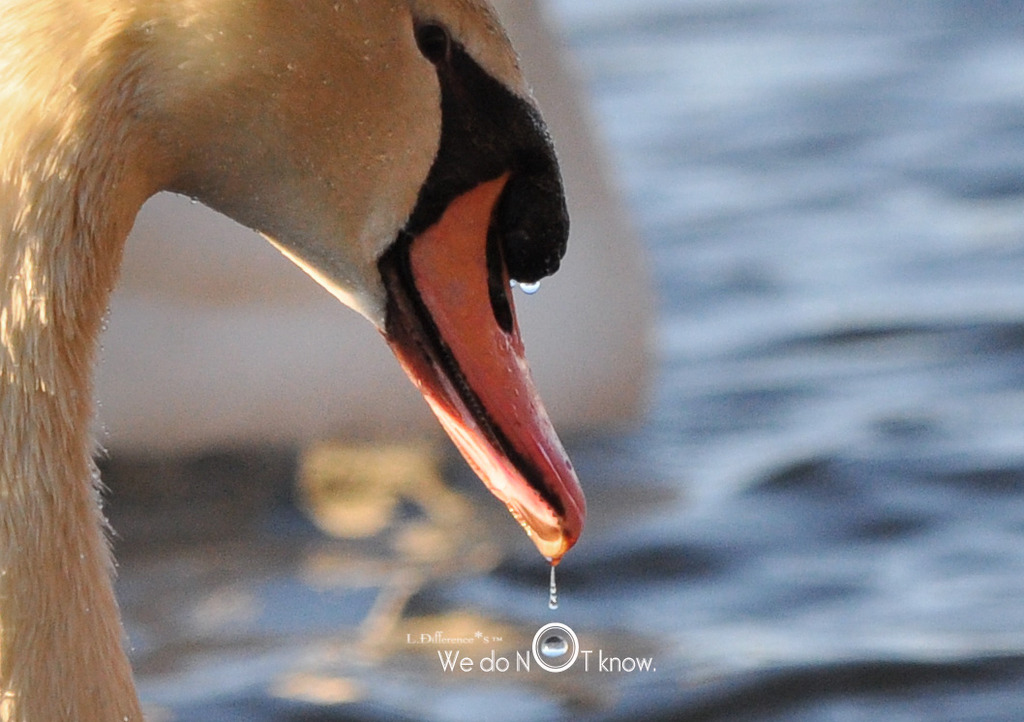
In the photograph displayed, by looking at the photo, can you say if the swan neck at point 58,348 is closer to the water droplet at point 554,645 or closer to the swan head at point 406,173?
the swan head at point 406,173

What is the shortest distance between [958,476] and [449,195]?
2507 mm

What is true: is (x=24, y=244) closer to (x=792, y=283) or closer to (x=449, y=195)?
(x=449, y=195)

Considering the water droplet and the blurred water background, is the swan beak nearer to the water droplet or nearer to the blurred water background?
the blurred water background

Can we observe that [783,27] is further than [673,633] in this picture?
Yes

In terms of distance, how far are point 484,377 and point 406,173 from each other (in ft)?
0.78

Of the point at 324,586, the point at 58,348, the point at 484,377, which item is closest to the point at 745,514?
the point at 324,586

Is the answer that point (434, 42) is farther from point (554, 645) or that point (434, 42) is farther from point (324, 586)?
point (324, 586)

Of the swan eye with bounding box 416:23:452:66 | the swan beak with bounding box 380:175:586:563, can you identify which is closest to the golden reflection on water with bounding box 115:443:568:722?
the swan beak with bounding box 380:175:586:563

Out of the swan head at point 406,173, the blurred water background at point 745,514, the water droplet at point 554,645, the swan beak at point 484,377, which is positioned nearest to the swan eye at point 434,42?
the swan head at point 406,173

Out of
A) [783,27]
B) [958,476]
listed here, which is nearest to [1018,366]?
[958,476]

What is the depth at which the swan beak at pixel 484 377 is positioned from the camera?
7.49 feet

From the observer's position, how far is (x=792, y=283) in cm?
549

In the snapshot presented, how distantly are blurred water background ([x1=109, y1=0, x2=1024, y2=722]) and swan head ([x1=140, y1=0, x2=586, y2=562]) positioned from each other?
4.84ft

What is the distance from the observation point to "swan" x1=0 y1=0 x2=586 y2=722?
6.43ft
